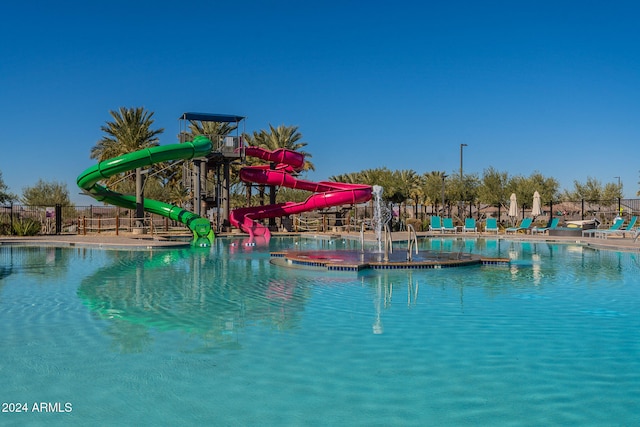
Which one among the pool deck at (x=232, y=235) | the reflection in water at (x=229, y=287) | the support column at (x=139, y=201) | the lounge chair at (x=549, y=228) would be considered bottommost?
the reflection in water at (x=229, y=287)

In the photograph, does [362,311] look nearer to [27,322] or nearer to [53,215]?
[27,322]

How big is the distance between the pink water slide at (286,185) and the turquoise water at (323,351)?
599 inches

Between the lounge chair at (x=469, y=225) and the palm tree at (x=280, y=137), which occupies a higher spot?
the palm tree at (x=280, y=137)

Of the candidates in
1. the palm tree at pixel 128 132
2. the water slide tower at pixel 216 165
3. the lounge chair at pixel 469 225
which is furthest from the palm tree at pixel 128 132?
the lounge chair at pixel 469 225

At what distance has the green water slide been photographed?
23172 mm

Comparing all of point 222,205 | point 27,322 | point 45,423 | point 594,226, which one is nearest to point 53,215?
point 222,205

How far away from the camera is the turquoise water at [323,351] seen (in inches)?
171

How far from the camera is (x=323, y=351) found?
597 centimetres

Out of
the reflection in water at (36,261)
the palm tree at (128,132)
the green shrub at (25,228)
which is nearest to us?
the reflection in water at (36,261)

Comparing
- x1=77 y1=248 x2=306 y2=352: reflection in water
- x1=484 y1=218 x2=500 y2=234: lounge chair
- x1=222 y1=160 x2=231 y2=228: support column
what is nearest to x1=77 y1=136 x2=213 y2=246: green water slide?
x1=222 y1=160 x2=231 y2=228: support column

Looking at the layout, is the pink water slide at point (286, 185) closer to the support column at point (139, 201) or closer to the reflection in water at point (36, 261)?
the support column at point (139, 201)

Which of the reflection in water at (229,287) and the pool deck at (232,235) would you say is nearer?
the reflection in water at (229,287)

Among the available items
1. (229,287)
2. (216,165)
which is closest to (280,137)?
(216,165)

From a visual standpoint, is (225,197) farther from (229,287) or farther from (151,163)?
(229,287)
